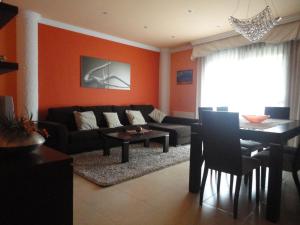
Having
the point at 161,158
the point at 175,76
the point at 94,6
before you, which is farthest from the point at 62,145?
the point at 175,76

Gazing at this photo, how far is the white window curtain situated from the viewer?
13.7 feet

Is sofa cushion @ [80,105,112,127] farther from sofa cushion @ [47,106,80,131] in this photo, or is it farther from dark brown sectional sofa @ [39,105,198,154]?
sofa cushion @ [47,106,80,131]

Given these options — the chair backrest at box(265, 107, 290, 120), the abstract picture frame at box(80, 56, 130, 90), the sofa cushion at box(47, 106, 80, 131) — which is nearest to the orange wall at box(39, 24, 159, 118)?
the abstract picture frame at box(80, 56, 130, 90)

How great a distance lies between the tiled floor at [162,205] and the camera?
1.93 metres

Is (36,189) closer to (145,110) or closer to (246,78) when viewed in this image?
(246,78)

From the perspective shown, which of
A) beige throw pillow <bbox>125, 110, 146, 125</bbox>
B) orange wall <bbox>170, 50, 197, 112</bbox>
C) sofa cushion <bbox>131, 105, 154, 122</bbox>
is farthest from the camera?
orange wall <bbox>170, 50, 197, 112</bbox>

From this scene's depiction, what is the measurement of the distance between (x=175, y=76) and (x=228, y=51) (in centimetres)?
175

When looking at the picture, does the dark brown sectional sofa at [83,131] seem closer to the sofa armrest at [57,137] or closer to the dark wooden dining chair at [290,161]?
the sofa armrest at [57,137]

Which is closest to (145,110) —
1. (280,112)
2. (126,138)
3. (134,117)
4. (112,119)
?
(134,117)

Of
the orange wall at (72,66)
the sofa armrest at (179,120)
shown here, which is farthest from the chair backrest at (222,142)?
the orange wall at (72,66)

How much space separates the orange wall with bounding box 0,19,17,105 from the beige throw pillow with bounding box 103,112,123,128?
1758 mm

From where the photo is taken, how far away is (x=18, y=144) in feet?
3.38

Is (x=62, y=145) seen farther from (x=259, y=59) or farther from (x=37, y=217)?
(x=259, y=59)

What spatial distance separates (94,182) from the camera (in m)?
2.68
